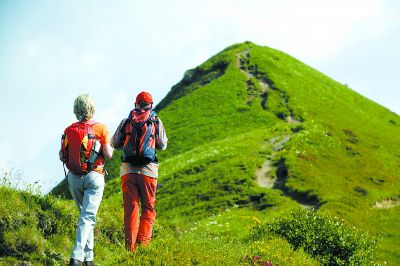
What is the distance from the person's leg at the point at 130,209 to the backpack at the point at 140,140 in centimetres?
43

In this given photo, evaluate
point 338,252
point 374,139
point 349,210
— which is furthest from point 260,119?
point 338,252

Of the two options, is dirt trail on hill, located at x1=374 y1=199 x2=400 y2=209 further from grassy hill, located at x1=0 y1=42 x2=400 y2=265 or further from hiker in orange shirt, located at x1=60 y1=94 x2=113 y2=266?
hiker in orange shirt, located at x1=60 y1=94 x2=113 y2=266

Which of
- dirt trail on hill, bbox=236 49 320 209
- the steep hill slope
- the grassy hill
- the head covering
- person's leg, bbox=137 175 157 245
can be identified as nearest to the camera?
person's leg, bbox=137 175 157 245

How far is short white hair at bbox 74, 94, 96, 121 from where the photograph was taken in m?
10.5

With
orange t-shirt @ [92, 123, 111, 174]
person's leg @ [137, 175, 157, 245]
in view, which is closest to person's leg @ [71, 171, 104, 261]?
orange t-shirt @ [92, 123, 111, 174]

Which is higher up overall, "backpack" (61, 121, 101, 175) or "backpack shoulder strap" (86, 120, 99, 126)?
"backpack shoulder strap" (86, 120, 99, 126)

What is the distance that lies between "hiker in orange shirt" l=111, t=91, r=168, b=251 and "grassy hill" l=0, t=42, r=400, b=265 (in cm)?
58

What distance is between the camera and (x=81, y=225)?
10.1m

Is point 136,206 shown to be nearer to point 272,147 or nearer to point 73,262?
point 73,262

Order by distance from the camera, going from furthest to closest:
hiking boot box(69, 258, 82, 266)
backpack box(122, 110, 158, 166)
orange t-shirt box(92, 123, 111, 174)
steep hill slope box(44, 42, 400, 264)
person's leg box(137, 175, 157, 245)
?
steep hill slope box(44, 42, 400, 264) → person's leg box(137, 175, 157, 245) → backpack box(122, 110, 158, 166) → orange t-shirt box(92, 123, 111, 174) → hiking boot box(69, 258, 82, 266)

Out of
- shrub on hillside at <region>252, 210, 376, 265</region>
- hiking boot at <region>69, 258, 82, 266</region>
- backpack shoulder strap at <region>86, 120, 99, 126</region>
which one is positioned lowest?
shrub on hillside at <region>252, 210, 376, 265</region>

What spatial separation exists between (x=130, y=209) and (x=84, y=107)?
8.47ft

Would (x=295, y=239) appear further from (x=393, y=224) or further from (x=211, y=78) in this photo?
(x=211, y=78)

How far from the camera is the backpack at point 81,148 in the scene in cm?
1025
